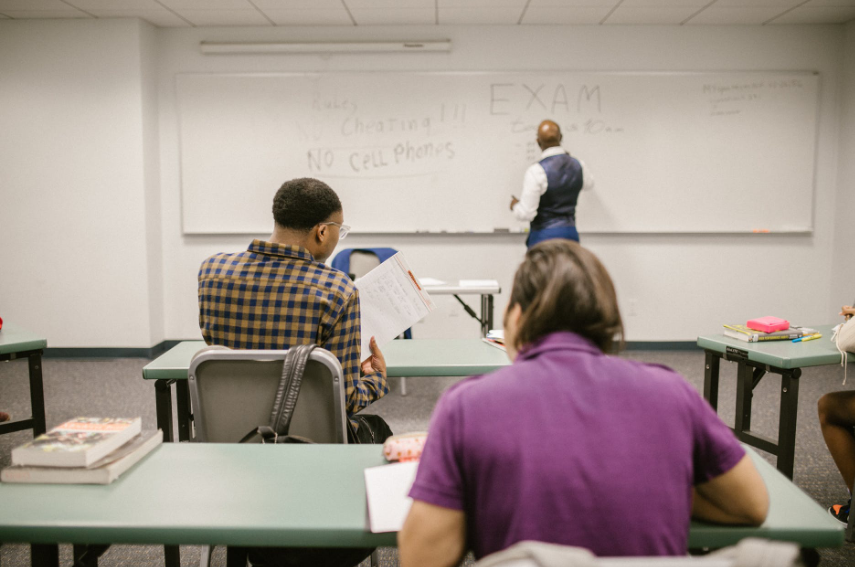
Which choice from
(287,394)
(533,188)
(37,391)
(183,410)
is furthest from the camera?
(533,188)

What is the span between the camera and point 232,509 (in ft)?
2.78

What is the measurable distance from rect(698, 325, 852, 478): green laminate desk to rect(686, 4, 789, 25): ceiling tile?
101 inches

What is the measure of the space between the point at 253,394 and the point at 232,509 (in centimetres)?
34

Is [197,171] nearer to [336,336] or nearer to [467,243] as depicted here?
[467,243]

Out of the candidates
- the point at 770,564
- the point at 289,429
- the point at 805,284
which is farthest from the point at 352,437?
the point at 805,284

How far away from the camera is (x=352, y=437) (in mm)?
1319

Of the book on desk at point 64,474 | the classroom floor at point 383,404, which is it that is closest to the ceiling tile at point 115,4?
the classroom floor at point 383,404

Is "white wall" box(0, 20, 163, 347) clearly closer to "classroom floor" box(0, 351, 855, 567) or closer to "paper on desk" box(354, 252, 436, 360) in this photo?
"classroom floor" box(0, 351, 855, 567)

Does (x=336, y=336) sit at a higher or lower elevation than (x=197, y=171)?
lower

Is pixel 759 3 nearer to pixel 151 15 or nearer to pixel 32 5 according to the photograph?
pixel 151 15

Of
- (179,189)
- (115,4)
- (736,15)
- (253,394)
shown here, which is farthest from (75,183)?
(736,15)

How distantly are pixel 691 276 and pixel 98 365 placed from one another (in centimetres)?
444

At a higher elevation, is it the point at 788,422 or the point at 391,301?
the point at 391,301

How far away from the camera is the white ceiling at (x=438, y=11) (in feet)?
11.6
